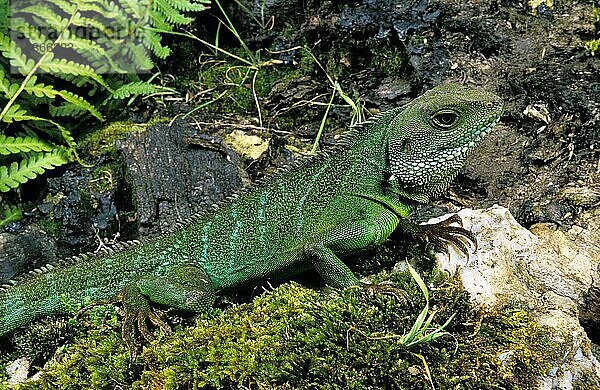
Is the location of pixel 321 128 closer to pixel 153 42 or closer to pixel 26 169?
pixel 153 42

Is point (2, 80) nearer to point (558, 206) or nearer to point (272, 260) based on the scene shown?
point (272, 260)

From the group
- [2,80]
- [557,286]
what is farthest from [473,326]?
[2,80]

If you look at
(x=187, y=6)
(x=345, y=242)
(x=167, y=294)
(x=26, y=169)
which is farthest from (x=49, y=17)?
(x=345, y=242)

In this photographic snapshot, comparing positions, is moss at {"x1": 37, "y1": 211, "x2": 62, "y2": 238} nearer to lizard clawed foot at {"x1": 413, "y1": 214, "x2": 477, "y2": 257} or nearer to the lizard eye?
lizard clawed foot at {"x1": 413, "y1": 214, "x2": 477, "y2": 257}

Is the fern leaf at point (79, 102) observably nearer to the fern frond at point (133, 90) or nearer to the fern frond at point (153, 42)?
the fern frond at point (133, 90)

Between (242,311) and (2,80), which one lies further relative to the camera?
(2,80)

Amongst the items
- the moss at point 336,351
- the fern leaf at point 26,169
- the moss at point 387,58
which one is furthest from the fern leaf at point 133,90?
the moss at point 336,351
